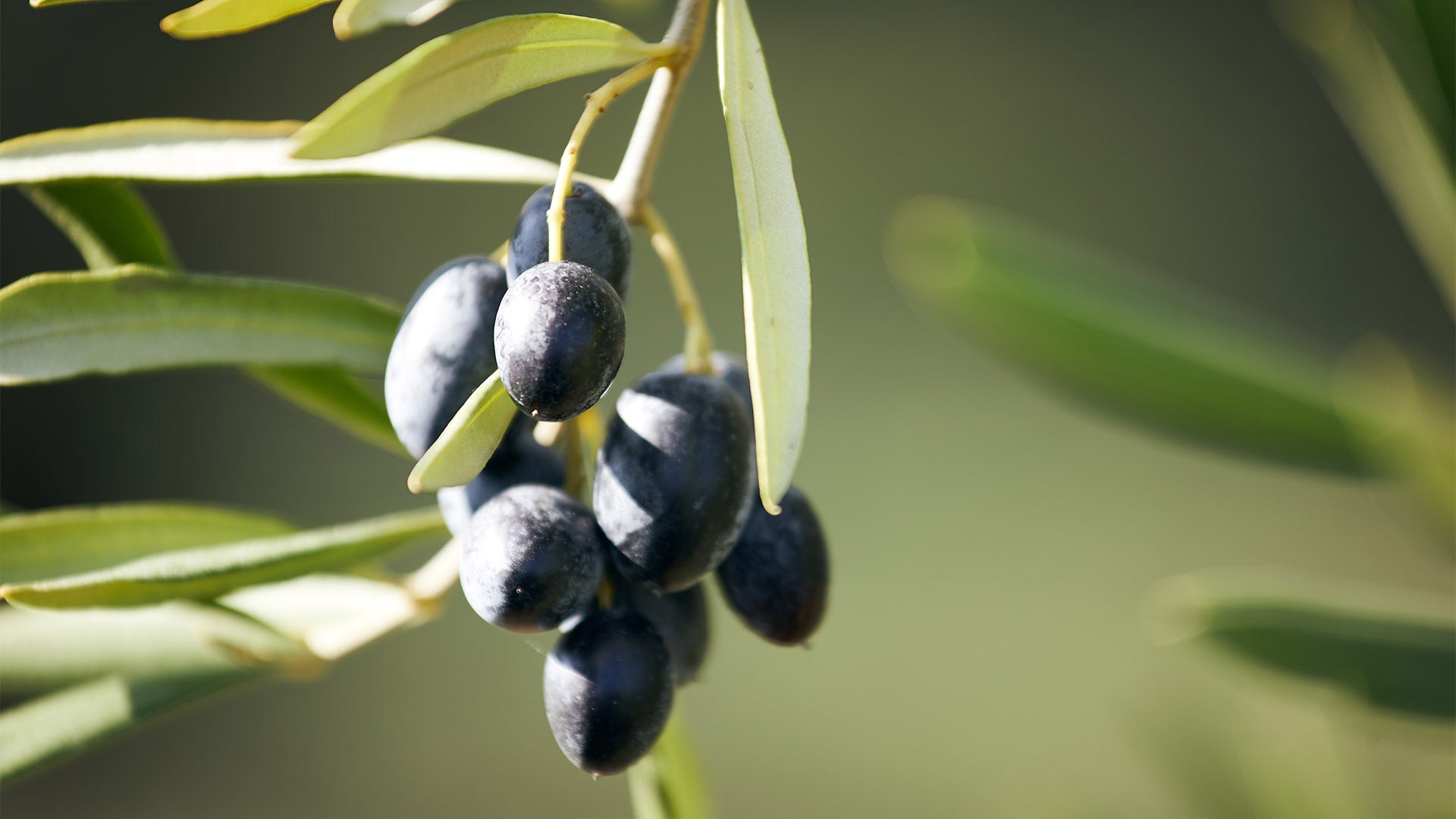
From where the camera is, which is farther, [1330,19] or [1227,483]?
[1227,483]

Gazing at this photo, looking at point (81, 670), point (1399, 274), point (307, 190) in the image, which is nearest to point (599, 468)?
point (81, 670)

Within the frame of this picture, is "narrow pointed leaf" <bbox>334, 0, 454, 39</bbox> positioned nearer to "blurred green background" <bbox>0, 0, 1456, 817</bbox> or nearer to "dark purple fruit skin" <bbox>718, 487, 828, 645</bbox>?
"dark purple fruit skin" <bbox>718, 487, 828, 645</bbox>

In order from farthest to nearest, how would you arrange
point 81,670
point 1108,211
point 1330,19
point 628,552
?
point 1108,211, point 1330,19, point 81,670, point 628,552

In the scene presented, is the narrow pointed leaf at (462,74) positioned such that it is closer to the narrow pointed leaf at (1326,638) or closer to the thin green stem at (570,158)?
the thin green stem at (570,158)

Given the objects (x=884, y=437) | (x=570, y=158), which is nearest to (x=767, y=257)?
(x=570, y=158)

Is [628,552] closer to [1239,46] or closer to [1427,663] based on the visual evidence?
[1427,663]

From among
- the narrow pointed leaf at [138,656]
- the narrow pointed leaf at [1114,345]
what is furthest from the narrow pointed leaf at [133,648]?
the narrow pointed leaf at [1114,345]

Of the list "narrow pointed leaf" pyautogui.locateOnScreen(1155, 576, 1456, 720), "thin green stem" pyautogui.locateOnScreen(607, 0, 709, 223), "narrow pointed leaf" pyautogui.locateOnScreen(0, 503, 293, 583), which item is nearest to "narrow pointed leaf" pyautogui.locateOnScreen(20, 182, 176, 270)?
"narrow pointed leaf" pyautogui.locateOnScreen(0, 503, 293, 583)
